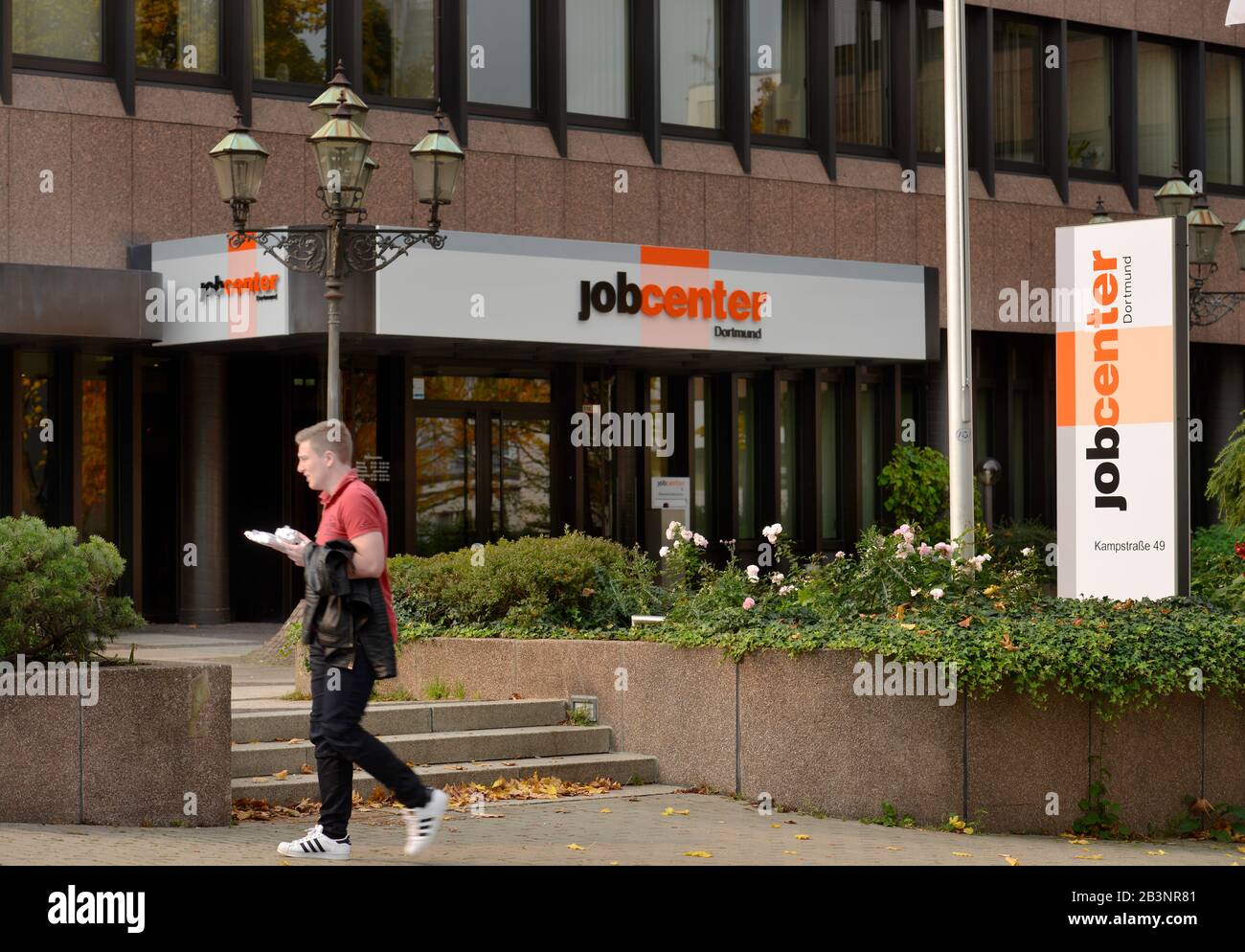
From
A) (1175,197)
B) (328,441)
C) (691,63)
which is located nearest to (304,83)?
(691,63)

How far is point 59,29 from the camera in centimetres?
2080

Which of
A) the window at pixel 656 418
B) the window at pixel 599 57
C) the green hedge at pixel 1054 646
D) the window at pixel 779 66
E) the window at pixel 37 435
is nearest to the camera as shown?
the green hedge at pixel 1054 646

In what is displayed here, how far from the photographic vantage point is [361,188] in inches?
644

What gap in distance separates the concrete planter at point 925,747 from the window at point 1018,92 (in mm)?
18991

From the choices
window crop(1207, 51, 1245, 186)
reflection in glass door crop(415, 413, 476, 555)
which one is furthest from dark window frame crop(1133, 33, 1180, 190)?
reflection in glass door crop(415, 413, 476, 555)

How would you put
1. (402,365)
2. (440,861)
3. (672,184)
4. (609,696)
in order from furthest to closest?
(672,184) → (402,365) → (609,696) → (440,861)

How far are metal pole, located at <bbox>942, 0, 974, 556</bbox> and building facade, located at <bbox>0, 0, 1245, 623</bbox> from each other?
6.73 metres

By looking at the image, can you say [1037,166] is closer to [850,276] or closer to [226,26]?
[850,276]

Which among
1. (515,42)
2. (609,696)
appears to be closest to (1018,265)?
(515,42)

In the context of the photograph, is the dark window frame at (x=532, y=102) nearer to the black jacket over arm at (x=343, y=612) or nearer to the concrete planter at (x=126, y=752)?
the concrete planter at (x=126, y=752)

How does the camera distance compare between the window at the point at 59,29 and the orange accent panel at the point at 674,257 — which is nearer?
the window at the point at 59,29

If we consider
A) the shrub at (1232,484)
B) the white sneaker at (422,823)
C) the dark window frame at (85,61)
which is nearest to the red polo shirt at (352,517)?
the white sneaker at (422,823)

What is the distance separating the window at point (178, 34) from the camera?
21.3m

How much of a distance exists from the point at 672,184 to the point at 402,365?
4.55 metres
